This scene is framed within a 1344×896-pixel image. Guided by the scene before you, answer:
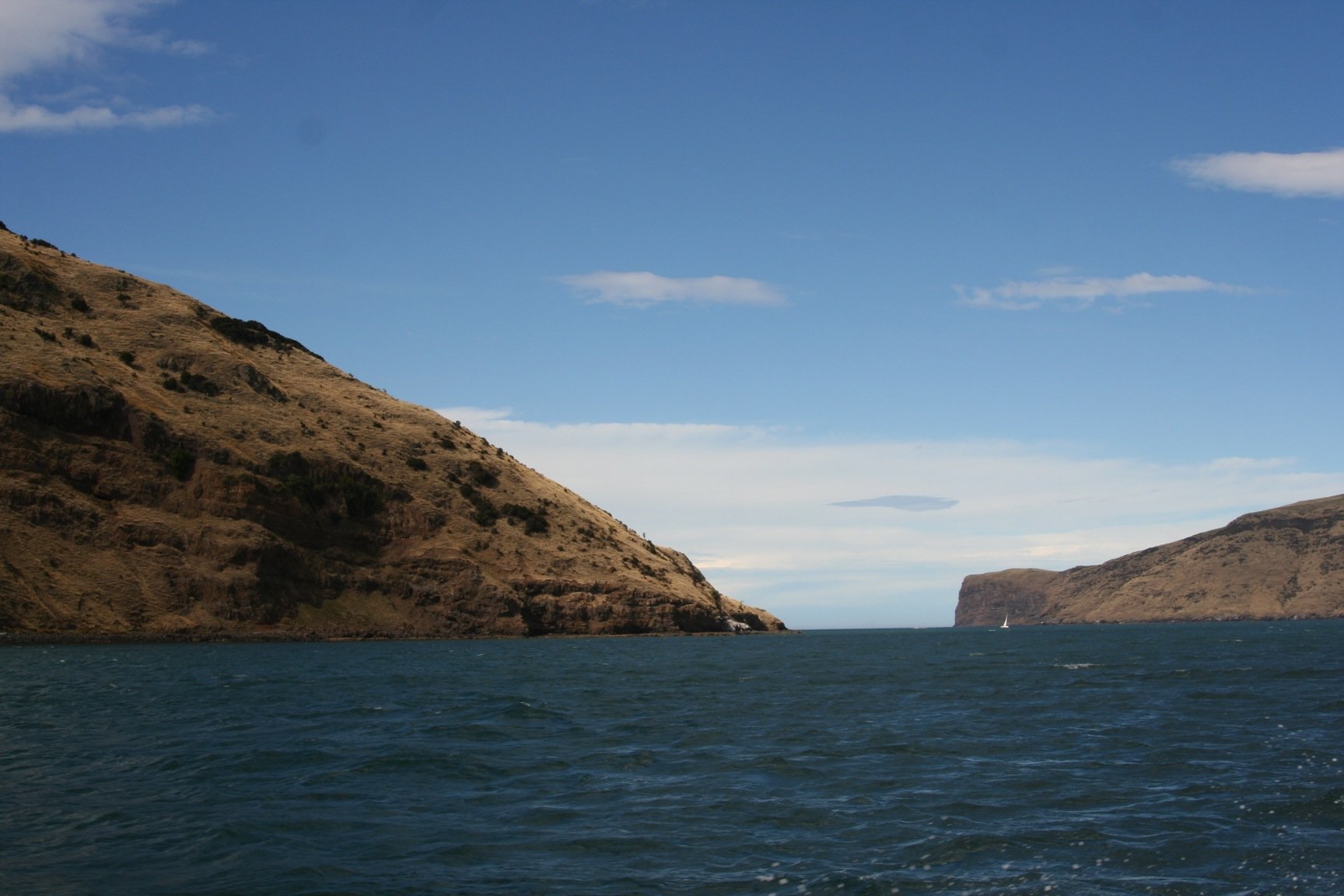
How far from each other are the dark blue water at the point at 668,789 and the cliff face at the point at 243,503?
43.9 meters

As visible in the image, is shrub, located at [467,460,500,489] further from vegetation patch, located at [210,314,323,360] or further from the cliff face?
vegetation patch, located at [210,314,323,360]

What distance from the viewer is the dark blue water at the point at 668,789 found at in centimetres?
1703

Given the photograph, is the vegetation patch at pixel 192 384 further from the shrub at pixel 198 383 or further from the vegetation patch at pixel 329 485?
the vegetation patch at pixel 329 485

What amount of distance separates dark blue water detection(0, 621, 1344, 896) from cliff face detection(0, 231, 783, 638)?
43897mm

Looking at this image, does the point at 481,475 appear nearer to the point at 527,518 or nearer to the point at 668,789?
the point at 527,518

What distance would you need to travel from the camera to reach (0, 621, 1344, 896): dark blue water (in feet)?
55.9

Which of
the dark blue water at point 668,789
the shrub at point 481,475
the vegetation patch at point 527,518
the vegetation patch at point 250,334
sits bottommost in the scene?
the dark blue water at point 668,789

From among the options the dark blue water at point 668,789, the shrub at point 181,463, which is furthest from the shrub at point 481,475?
the dark blue water at point 668,789

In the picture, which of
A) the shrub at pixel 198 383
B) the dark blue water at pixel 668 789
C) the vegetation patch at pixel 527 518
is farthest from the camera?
the vegetation patch at pixel 527 518

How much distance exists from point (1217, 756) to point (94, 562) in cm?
8410

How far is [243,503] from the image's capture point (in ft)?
334

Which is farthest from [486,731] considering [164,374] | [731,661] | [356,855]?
[164,374]

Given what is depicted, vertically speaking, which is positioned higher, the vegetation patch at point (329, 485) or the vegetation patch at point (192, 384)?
the vegetation patch at point (192, 384)

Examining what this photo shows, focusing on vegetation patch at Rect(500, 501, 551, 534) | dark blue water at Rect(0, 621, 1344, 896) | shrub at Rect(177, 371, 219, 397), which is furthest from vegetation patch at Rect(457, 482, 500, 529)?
dark blue water at Rect(0, 621, 1344, 896)
